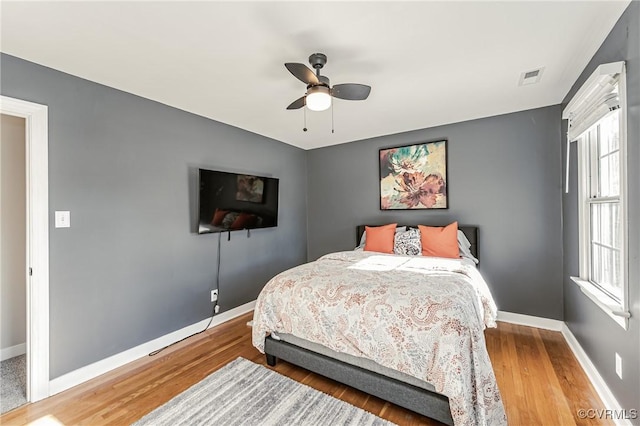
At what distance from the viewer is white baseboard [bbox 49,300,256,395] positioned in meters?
2.16

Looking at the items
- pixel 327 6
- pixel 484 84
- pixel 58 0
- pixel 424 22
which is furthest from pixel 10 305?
pixel 484 84

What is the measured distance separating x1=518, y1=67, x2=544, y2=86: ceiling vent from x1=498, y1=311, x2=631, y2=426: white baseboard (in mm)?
2340

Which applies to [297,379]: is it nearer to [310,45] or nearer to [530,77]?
[310,45]

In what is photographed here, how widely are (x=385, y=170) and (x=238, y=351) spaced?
297 cm

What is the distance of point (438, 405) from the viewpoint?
162 centimetres

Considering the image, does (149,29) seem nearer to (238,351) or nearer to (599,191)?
(238,351)

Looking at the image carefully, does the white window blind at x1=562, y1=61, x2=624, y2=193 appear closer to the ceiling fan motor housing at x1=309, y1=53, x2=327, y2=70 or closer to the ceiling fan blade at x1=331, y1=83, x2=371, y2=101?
the ceiling fan blade at x1=331, y1=83, x2=371, y2=101

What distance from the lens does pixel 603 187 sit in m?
2.15

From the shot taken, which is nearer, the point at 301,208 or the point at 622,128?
the point at 622,128

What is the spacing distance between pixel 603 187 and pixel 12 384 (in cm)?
485

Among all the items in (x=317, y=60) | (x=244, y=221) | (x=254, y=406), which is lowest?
(x=254, y=406)

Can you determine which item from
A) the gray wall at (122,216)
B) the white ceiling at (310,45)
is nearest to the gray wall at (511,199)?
the white ceiling at (310,45)

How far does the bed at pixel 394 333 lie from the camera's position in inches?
60.9
